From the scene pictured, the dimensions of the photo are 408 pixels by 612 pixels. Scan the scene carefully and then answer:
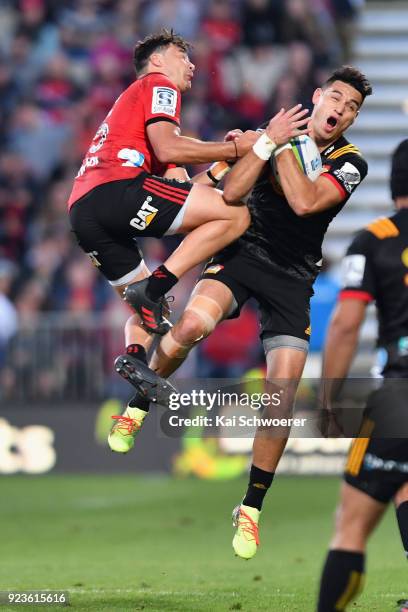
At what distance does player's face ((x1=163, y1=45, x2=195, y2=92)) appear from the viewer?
8.62m

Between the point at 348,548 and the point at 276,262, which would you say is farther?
the point at 276,262

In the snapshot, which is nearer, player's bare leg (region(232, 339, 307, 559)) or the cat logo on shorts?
the cat logo on shorts

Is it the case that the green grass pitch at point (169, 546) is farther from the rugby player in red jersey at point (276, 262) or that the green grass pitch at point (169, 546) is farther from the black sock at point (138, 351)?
the black sock at point (138, 351)

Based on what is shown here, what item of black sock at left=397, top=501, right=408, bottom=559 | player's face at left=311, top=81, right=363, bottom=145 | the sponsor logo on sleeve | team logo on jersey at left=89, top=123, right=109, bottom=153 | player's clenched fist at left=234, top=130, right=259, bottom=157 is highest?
player's face at left=311, top=81, right=363, bottom=145

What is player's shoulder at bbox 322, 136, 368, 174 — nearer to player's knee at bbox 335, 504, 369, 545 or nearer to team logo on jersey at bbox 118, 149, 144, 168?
team logo on jersey at bbox 118, 149, 144, 168

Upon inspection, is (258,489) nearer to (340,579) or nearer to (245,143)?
(245,143)

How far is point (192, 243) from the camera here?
8375 mm

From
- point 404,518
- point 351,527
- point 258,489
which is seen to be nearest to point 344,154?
point 258,489

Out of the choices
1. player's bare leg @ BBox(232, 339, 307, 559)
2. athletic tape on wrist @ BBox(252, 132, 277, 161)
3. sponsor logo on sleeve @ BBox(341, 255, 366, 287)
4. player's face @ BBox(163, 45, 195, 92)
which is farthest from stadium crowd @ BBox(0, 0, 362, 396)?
sponsor logo on sleeve @ BBox(341, 255, 366, 287)

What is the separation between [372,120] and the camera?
63.5 feet

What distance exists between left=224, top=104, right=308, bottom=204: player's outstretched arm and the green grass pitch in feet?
8.56

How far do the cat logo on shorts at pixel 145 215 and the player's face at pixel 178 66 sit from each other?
2.89 ft

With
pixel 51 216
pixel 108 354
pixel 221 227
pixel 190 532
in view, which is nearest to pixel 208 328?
pixel 221 227

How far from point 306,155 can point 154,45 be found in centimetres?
128
